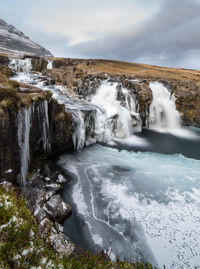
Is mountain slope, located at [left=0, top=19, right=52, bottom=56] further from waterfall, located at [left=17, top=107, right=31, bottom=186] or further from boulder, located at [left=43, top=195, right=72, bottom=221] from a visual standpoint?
boulder, located at [left=43, top=195, right=72, bottom=221]

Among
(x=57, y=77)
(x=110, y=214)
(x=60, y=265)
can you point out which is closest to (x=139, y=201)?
(x=110, y=214)

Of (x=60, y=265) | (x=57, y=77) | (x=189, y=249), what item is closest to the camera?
(x=60, y=265)

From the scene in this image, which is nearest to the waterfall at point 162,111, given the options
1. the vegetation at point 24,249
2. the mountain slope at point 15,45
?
the vegetation at point 24,249

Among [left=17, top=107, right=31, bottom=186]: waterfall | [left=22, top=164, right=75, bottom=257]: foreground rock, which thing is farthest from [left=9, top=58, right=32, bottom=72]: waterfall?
[left=22, top=164, right=75, bottom=257]: foreground rock

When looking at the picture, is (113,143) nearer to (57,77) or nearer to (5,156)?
(5,156)

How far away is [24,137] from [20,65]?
144 ft

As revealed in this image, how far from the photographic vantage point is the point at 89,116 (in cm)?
1711

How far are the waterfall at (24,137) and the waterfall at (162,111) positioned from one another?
65.3 feet

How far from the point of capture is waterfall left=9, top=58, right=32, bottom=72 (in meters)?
41.9

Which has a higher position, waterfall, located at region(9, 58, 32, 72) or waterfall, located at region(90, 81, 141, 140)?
waterfall, located at region(9, 58, 32, 72)

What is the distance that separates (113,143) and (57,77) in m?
22.8

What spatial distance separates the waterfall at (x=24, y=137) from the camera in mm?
9020

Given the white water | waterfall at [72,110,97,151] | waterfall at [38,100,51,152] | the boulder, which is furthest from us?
waterfall at [72,110,97,151]

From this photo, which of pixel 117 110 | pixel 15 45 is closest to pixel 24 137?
pixel 117 110
